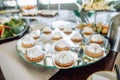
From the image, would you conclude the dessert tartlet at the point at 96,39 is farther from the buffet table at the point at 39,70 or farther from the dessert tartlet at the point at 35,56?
the dessert tartlet at the point at 35,56

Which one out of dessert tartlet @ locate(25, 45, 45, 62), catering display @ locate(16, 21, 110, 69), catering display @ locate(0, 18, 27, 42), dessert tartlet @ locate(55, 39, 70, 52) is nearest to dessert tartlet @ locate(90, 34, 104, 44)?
catering display @ locate(16, 21, 110, 69)

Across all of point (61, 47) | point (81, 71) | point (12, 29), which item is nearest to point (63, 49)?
point (61, 47)

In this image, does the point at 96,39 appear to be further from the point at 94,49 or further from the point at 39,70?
the point at 39,70

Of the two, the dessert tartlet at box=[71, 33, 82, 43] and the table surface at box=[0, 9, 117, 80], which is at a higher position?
the dessert tartlet at box=[71, 33, 82, 43]

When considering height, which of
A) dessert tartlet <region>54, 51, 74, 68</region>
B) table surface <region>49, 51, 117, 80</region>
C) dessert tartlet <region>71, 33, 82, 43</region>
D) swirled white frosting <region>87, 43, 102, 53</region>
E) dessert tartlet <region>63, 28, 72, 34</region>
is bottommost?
table surface <region>49, 51, 117, 80</region>

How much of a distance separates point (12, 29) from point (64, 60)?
0.47m

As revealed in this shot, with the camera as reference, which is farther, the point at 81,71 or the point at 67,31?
the point at 67,31

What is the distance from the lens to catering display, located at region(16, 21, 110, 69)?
52 centimetres

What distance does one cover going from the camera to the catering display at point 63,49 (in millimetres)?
516

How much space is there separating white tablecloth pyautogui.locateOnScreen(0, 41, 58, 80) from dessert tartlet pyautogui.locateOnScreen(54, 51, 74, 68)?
0.23 feet

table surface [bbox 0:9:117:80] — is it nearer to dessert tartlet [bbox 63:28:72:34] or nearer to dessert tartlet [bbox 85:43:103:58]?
dessert tartlet [bbox 85:43:103:58]

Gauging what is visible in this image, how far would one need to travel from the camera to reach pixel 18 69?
571 millimetres

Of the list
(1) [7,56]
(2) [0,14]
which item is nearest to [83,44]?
(1) [7,56]

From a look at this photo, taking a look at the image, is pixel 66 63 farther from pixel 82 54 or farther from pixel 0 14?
pixel 0 14
